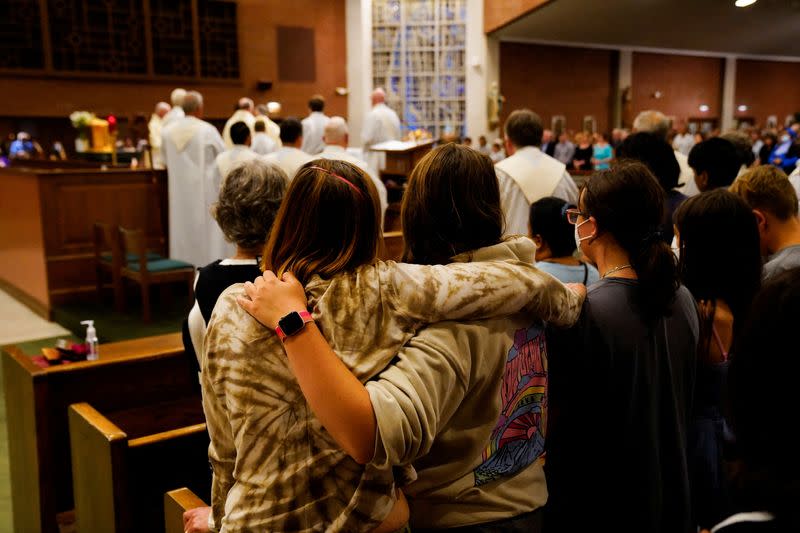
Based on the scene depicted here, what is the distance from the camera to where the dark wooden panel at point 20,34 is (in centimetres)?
1118

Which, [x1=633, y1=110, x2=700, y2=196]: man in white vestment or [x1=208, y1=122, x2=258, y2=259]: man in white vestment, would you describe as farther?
[x1=208, y1=122, x2=258, y2=259]: man in white vestment

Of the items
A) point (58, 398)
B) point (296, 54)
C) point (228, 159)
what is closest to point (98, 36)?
point (296, 54)

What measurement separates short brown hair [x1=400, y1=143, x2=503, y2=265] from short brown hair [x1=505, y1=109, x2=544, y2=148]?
3252 millimetres

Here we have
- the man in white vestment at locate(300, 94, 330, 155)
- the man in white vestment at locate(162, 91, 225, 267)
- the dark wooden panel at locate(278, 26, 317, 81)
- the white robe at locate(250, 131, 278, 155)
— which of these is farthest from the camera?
the dark wooden panel at locate(278, 26, 317, 81)

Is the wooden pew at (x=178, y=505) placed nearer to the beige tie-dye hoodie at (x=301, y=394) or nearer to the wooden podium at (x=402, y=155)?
the beige tie-dye hoodie at (x=301, y=394)

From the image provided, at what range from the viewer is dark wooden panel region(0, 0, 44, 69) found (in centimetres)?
1118

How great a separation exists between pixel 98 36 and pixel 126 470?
1139 cm

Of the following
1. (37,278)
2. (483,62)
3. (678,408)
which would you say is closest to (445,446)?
(678,408)

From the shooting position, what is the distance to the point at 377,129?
962cm

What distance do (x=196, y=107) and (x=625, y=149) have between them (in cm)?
467

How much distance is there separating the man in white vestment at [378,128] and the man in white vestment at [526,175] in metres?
4.99

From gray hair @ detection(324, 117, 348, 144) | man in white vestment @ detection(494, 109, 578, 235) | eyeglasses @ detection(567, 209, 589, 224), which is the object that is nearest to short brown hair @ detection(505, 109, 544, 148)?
man in white vestment @ detection(494, 109, 578, 235)

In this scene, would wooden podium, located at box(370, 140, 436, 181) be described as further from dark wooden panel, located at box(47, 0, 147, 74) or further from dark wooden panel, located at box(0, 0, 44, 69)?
dark wooden panel, located at box(0, 0, 44, 69)

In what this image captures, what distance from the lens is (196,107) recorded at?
700 centimetres
